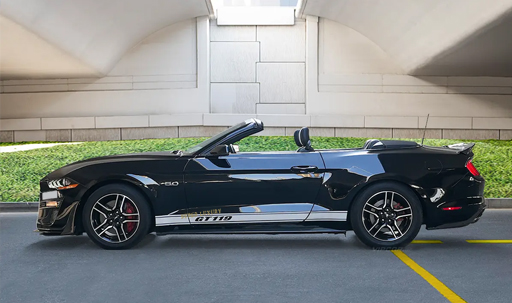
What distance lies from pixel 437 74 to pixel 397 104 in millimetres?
1696

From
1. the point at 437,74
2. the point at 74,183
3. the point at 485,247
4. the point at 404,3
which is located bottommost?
the point at 485,247

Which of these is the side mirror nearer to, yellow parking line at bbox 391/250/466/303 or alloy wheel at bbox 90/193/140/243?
alloy wheel at bbox 90/193/140/243

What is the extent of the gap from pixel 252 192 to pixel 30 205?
540 centimetres

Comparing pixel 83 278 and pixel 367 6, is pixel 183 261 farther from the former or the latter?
pixel 367 6

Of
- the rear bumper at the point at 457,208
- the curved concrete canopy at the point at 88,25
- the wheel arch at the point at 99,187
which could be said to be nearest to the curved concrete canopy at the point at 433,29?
the curved concrete canopy at the point at 88,25

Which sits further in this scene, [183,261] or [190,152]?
[190,152]

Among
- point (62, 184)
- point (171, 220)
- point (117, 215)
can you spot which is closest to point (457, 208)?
point (171, 220)

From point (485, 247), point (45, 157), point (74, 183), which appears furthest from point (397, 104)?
point (74, 183)

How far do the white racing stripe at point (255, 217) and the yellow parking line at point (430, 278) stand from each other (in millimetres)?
721

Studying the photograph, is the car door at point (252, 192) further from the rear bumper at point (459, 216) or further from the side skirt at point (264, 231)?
the rear bumper at point (459, 216)

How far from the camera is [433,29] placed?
17.1 metres

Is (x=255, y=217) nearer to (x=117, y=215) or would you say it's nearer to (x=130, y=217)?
(x=130, y=217)

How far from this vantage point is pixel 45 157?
15.8m

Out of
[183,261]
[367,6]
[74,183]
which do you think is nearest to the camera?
[183,261]
